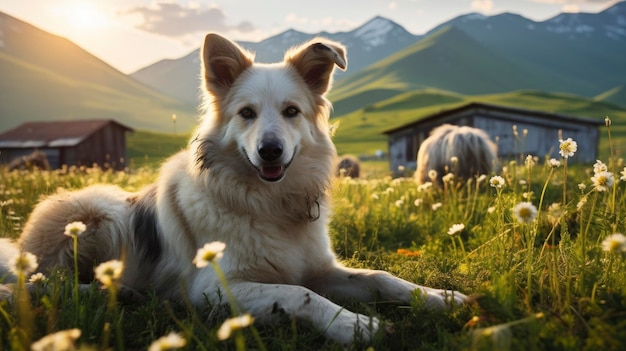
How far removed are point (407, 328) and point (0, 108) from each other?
95333mm

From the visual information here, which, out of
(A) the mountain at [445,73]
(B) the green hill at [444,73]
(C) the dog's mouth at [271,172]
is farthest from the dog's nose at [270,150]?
(B) the green hill at [444,73]

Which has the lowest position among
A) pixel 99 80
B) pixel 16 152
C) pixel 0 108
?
pixel 16 152

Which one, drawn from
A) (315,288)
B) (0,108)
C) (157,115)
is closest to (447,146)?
(315,288)

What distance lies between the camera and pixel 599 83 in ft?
581

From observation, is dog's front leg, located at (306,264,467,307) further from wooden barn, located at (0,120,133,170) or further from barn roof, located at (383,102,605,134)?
wooden barn, located at (0,120,133,170)

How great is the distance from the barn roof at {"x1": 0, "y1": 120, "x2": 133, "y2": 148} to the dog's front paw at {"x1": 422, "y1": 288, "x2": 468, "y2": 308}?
40609 mm

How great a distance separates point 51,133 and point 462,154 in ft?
A: 137

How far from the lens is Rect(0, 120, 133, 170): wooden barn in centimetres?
3847

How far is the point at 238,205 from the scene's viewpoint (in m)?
3.68

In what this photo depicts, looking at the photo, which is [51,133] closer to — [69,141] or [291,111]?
[69,141]

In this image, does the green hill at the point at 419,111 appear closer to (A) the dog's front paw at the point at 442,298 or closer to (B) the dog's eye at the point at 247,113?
(B) the dog's eye at the point at 247,113

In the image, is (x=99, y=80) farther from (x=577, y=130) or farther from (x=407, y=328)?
(x=407, y=328)

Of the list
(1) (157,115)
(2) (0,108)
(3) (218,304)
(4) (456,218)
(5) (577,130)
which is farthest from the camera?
(1) (157,115)

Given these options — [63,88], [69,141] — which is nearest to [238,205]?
[69,141]
